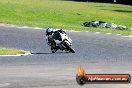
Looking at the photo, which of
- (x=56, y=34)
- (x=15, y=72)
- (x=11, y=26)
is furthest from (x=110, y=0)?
(x=15, y=72)

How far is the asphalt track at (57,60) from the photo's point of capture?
16641mm

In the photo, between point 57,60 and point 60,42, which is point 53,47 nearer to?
point 60,42

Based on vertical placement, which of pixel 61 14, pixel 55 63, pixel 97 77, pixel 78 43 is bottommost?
pixel 61 14

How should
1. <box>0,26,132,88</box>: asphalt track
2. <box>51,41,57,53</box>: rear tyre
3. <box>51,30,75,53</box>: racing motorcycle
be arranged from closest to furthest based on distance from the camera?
1. <box>0,26,132,88</box>: asphalt track
2. <box>51,30,75,53</box>: racing motorcycle
3. <box>51,41,57,53</box>: rear tyre

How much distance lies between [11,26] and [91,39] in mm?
8589

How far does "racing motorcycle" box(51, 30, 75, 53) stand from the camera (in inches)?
1003

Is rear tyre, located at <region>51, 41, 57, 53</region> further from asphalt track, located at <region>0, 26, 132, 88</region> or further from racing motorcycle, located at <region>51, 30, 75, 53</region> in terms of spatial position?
asphalt track, located at <region>0, 26, 132, 88</region>

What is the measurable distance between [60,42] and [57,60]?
2.74 metres

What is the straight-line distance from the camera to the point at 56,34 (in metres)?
25.8

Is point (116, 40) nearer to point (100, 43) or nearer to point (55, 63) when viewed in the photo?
point (100, 43)

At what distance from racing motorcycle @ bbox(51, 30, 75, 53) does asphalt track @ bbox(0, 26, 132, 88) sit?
33 cm

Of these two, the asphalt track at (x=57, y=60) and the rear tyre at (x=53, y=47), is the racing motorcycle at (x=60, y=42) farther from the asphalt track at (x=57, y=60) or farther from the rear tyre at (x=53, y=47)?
the asphalt track at (x=57, y=60)

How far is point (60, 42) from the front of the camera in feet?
83.7

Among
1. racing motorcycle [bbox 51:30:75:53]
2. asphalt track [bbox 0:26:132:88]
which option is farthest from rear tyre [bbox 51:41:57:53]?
asphalt track [bbox 0:26:132:88]
